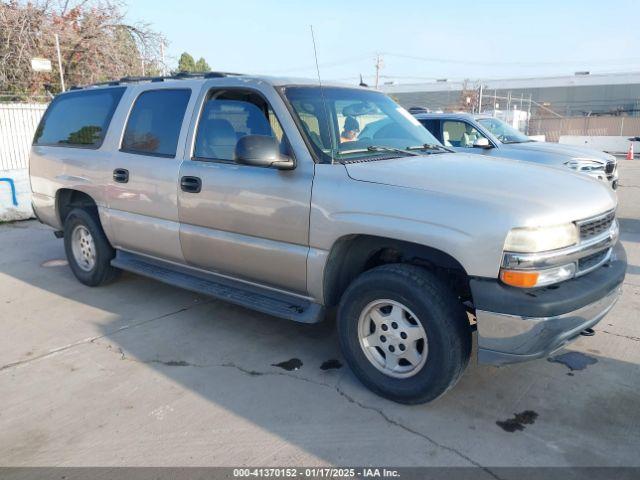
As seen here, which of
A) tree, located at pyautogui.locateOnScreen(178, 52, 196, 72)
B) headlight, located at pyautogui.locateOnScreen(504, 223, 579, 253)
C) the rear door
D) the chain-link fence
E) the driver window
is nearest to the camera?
headlight, located at pyautogui.locateOnScreen(504, 223, 579, 253)

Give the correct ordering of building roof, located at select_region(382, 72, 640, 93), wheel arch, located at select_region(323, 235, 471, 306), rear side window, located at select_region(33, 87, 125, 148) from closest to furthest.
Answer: wheel arch, located at select_region(323, 235, 471, 306) → rear side window, located at select_region(33, 87, 125, 148) → building roof, located at select_region(382, 72, 640, 93)

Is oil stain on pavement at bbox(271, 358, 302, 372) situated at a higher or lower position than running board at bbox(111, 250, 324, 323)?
lower

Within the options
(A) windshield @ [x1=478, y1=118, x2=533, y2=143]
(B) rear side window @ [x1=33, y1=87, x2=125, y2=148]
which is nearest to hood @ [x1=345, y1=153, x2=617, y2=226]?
(B) rear side window @ [x1=33, y1=87, x2=125, y2=148]

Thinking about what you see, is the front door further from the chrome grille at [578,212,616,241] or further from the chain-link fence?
the chain-link fence

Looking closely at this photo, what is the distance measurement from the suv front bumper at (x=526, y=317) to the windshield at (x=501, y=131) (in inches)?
262

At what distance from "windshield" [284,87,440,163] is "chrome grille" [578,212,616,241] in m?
1.34

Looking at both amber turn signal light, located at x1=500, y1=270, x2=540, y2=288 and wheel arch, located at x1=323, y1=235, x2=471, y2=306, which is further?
wheel arch, located at x1=323, y1=235, x2=471, y2=306

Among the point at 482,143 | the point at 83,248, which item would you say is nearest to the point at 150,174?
the point at 83,248

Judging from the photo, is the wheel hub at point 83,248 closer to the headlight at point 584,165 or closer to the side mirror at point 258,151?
the side mirror at point 258,151

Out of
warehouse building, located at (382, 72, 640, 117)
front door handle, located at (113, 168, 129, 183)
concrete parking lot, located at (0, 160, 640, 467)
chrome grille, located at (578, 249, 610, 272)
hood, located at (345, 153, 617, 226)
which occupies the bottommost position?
concrete parking lot, located at (0, 160, 640, 467)

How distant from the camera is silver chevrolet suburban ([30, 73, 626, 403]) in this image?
111 inches

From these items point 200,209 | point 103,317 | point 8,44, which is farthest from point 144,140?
point 8,44

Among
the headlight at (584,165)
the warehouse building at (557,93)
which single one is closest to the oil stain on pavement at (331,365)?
the headlight at (584,165)

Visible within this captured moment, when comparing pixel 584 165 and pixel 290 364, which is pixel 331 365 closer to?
pixel 290 364
